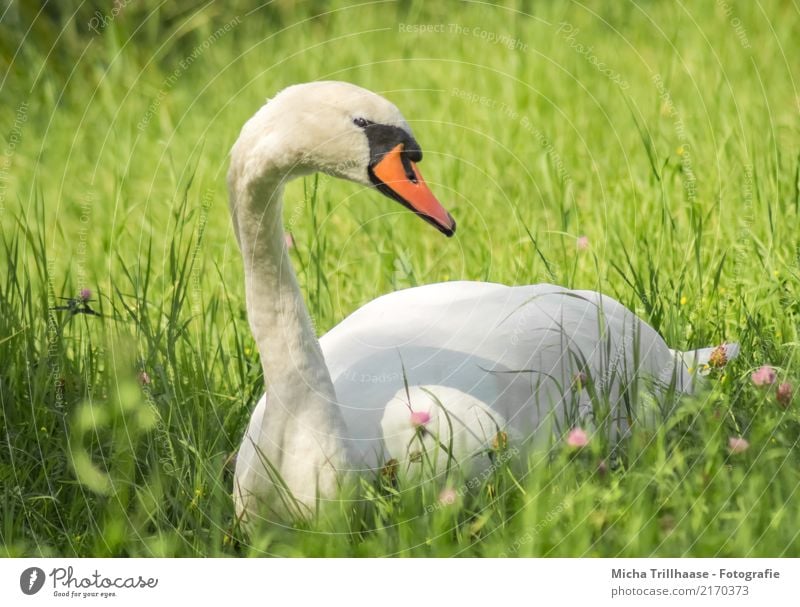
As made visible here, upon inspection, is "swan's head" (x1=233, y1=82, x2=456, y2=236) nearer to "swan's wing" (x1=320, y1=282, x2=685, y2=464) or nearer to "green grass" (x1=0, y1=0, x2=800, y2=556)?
"swan's wing" (x1=320, y1=282, x2=685, y2=464)

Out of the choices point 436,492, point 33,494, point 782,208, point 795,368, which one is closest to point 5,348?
point 33,494

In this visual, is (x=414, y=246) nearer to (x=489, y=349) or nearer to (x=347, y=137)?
(x=489, y=349)

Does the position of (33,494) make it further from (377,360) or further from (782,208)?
(782,208)

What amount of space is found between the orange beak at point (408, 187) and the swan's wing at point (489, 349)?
0.49m

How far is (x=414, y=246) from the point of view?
5027 mm

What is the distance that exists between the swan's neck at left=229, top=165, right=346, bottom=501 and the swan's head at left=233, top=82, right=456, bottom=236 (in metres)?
0.11

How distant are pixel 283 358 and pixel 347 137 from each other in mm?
603

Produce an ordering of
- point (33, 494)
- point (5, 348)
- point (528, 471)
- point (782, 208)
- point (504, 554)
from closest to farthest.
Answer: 1. point (504, 554)
2. point (528, 471)
3. point (33, 494)
4. point (5, 348)
5. point (782, 208)

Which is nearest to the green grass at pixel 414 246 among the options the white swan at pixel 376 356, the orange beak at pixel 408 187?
the white swan at pixel 376 356

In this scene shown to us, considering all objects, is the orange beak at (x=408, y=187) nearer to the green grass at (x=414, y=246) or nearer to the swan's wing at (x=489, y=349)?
the swan's wing at (x=489, y=349)

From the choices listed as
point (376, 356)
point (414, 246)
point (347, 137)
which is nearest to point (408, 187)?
point (347, 137)

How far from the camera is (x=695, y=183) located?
5102mm

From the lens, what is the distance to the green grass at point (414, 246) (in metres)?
2.96
